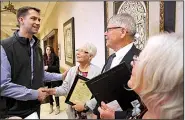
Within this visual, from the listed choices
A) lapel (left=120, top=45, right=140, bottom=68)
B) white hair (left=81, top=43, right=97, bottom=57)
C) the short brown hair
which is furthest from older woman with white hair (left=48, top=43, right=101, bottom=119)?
the short brown hair

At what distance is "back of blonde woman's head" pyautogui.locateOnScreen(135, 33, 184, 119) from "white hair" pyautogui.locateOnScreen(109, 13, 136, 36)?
22 centimetres

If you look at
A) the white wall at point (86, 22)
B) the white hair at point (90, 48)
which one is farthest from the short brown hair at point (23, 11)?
the white hair at point (90, 48)

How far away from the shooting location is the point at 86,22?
0.83 metres

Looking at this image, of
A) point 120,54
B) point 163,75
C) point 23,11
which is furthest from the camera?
point 120,54

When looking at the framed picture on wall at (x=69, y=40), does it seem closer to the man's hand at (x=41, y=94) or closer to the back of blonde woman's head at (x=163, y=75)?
the man's hand at (x=41, y=94)

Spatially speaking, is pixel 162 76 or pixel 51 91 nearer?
pixel 162 76

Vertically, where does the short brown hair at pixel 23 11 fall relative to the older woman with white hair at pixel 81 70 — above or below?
above

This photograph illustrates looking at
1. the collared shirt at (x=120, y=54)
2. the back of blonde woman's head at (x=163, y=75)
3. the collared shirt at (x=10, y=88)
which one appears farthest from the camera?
the collared shirt at (x=120, y=54)

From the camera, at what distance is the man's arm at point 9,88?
71 centimetres

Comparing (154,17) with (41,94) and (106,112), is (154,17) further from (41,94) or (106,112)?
(41,94)

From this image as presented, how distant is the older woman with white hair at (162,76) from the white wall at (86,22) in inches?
8.4

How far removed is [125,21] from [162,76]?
1.08ft

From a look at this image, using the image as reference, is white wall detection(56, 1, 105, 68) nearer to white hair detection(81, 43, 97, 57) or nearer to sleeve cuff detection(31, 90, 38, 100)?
white hair detection(81, 43, 97, 57)

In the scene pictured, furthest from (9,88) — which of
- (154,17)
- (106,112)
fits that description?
(154,17)
